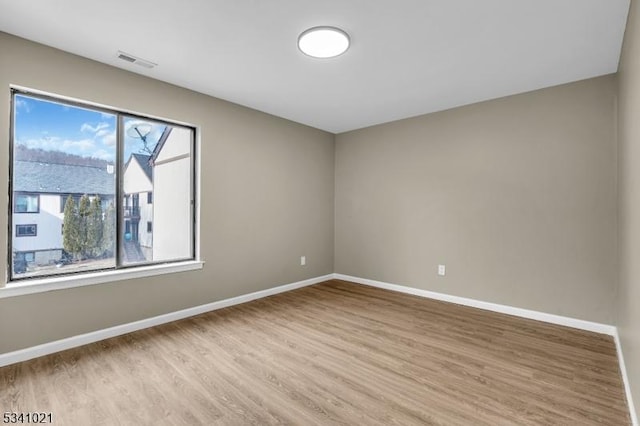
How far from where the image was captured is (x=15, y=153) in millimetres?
2469

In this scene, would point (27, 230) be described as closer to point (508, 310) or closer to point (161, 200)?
point (161, 200)

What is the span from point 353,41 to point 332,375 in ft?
8.42

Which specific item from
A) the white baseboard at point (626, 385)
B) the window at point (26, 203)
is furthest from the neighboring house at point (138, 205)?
the white baseboard at point (626, 385)

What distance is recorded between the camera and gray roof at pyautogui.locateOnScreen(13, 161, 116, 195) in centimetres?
251

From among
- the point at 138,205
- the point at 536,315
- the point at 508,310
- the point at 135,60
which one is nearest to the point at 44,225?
the point at 138,205

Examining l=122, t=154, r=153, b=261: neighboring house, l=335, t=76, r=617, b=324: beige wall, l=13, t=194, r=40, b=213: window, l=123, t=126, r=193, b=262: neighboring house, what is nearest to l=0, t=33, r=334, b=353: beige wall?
l=13, t=194, r=40, b=213: window

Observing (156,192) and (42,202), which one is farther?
(156,192)

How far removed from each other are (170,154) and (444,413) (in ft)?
11.6

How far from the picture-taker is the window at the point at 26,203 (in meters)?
2.47

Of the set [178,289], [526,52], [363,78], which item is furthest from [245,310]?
[526,52]

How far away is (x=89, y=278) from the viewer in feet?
8.89

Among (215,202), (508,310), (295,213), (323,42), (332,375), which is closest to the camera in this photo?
(332,375)

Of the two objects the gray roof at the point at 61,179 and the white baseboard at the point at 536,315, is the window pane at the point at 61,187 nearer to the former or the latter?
the gray roof at the point at 61,179

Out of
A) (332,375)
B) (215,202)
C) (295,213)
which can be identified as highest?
(215,202)
